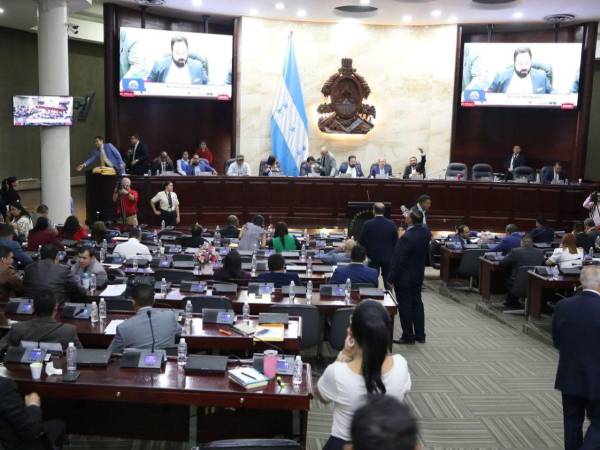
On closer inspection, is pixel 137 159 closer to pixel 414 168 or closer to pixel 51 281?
pixel 414 168

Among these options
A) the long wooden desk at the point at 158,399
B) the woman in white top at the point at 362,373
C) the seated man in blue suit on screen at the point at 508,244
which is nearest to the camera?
the woman in white top at the point at 362,373

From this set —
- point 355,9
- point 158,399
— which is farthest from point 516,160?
point 158,399

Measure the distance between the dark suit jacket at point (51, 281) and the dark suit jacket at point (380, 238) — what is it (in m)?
3.71

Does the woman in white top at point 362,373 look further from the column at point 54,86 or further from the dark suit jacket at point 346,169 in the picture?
the dark suit jacket at point 346,169

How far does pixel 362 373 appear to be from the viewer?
277 centimetres

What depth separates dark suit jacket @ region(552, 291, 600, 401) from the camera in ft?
12.8

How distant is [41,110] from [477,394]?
8.80m

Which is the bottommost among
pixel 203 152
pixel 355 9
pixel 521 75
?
pixel 203 152

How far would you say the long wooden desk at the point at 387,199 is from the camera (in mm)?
14594

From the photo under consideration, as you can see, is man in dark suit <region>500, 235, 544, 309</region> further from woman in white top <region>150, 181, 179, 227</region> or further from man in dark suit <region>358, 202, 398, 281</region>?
woman in white top <region>150, 181, 179, 227</region>

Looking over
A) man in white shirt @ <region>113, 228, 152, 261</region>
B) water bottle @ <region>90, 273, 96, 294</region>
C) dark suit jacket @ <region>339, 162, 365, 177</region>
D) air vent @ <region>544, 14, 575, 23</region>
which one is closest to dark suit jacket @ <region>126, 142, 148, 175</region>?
dark suit jacket @ <region>339, 162, 365, 177</region>

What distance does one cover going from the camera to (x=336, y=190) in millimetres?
14859

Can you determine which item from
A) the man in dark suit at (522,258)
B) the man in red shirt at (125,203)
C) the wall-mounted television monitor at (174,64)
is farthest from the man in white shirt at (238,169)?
the man in dark suit at (522,258)

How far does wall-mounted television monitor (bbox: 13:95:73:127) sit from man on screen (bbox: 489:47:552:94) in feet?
32.4
